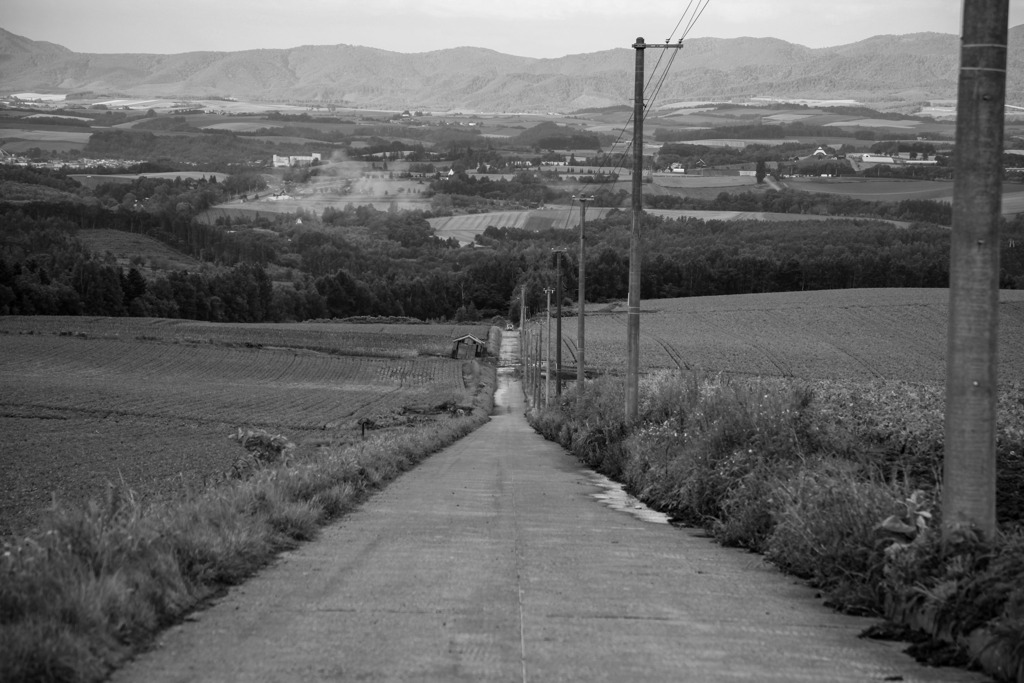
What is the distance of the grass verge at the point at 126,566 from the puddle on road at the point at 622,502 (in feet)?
11.9

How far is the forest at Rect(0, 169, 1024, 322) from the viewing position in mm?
97750

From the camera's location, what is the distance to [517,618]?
680 cm

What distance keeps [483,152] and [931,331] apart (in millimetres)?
131365

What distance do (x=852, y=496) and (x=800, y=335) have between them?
73290mm

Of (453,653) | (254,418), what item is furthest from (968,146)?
(254,418)

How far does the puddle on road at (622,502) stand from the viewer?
505 inches

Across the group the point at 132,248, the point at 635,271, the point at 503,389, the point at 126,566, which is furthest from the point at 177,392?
the point at 132,248

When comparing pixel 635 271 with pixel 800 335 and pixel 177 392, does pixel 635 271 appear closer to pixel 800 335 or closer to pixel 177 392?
pixel 177 392

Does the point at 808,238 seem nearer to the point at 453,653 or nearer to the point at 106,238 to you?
the point at 106,238

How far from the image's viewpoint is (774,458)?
38.9ft

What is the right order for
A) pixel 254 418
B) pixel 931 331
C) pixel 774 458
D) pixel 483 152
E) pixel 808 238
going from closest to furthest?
pixel 774 458
pixel 254 418
pixel 931 331
pixel 808 238
pixel 483 152

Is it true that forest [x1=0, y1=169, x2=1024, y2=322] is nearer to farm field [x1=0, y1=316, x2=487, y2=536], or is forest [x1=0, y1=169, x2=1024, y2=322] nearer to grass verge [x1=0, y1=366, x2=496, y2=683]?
farm field [x1=0, y1=316, x2=487, y2=536]

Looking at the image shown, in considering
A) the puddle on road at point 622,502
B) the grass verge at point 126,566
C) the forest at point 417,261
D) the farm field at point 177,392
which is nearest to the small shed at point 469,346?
the farm field at point 177,392

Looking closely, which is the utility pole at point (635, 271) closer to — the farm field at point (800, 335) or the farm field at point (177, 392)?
the farm field at point (177, 392)
